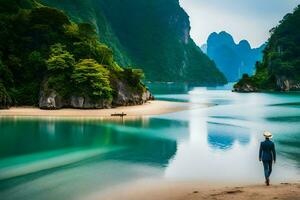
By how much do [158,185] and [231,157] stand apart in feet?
27.4

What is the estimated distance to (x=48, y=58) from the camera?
54.2m

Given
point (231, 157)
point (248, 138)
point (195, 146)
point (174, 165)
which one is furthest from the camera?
point (248, 138)

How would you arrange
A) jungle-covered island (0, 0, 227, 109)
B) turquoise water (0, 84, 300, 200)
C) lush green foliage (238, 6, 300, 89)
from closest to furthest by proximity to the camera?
turquoise water (0, 84, 300, 200), jungle-covered island (0, 0, 227, 109), lush green foliage (238, 6, 300, 89)

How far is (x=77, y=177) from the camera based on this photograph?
18.1 m

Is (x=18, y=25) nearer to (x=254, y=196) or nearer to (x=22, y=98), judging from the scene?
(x=22, y=98)

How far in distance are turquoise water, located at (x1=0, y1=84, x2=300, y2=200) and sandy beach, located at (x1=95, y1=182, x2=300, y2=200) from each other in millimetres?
1198

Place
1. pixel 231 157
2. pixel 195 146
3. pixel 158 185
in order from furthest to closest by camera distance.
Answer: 1. pixel 195 146
2. pixel 231 157
3. pixel 158 185

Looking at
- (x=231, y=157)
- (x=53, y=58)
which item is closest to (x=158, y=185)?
(x=231, y=157)

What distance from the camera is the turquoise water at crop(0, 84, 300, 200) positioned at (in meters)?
17.4

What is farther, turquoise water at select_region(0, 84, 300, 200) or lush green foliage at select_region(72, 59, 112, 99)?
lush green foliage at select_region(72, 59, 112, 99)

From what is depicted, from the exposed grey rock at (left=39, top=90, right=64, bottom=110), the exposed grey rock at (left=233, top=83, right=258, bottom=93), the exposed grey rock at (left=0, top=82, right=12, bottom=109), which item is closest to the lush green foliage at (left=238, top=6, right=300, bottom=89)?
the exposed grey rock at (left=233, top=83, right=258, bottom=93)

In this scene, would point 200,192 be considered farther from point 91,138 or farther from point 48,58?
point 48,58

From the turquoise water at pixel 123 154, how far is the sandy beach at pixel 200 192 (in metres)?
1.20

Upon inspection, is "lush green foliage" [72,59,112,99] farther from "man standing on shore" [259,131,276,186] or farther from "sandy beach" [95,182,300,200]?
"man standing on shore" [259,131,276,186]
